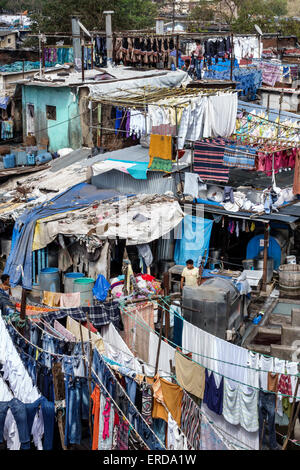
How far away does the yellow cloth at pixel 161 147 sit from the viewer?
17953 millimetres

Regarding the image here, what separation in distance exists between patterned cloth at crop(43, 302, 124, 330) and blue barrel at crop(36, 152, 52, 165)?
377 inches

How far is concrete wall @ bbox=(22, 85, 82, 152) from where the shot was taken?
73.6 feet

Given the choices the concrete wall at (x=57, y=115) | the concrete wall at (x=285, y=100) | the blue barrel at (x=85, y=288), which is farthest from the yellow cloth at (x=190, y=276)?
the concrete wall at (x=285, y=100)

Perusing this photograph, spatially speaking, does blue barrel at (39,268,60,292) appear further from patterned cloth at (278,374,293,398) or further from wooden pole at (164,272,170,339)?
patterned cloth at (278,374,293,398)

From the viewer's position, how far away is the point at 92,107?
21688mm

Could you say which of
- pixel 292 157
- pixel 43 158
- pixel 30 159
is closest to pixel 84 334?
pixel 292 157

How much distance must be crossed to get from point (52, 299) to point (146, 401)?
464cm

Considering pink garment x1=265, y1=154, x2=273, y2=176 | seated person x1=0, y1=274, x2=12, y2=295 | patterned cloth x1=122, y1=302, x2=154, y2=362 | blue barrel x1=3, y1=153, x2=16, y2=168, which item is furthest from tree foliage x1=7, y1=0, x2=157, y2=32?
patterned cloth x1=122, y1=302, x2=154, y2=362

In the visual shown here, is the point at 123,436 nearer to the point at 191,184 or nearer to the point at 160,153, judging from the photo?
the point at 191,184

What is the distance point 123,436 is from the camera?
37.5 feet

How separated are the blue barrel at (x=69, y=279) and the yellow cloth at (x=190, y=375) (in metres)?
5.13

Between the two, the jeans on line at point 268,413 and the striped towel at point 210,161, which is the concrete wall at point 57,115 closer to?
the striped towel at point 210,161

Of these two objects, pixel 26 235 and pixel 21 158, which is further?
pixel 21 158

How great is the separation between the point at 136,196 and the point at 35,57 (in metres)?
21.5
